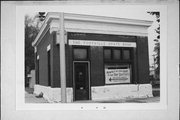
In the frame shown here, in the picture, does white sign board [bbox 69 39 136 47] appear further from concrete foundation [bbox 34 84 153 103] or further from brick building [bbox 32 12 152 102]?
concrete foundation [bbox 34 84 153 103]

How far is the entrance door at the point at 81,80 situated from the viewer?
4.56 m

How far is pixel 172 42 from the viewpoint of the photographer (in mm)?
4574

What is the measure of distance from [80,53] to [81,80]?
0.52 m

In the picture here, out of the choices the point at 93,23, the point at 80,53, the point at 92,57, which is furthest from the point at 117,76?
the point at 93,23

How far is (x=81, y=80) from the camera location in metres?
4.57

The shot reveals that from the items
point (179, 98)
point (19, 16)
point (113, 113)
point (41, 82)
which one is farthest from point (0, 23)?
point (179, 98)

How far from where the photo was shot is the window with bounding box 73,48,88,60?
4570mm

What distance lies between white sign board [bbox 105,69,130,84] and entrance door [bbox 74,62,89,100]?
0.42 m

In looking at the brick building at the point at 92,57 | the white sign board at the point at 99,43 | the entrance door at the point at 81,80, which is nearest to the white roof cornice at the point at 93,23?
the brick building at the point at 92,57

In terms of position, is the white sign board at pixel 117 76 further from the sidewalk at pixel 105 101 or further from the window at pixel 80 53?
the window at pixel 80 53

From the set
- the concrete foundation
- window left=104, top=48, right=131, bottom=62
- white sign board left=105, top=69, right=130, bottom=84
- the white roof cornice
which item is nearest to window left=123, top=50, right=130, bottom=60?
window left=104, top=48, right=131, bottom=62

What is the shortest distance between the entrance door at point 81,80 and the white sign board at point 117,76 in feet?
1.36

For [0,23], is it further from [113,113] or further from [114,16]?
[113,113]

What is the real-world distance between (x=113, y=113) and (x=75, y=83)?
92 cm
